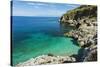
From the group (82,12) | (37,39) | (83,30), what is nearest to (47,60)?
(37,39)

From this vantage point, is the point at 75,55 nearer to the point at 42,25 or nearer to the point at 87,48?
the point at 87,48

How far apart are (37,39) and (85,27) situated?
0.60m

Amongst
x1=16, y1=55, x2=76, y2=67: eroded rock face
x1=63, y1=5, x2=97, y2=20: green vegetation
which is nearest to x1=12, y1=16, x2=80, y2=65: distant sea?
x1=16, y1=55, x2=76, y2=67: eroded rock face

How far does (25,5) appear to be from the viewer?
83.0 inches

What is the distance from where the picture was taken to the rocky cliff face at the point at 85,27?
90.9 inches

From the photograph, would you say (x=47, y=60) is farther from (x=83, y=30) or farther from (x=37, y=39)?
(x=83, y=30)

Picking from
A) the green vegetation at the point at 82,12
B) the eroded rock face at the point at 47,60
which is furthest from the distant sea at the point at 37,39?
the green vegetation at the point at 82,12

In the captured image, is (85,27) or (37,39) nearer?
(37,39)

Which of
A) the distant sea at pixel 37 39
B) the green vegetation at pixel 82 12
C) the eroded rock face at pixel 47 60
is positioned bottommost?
the eroded rock face at pixel 47 60

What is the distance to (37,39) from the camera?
2.15 meters

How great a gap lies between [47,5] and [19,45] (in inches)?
21.0

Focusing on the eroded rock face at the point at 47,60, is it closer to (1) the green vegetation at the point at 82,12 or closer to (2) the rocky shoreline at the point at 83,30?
(2) the rocky shoreline at the point at 83,30
